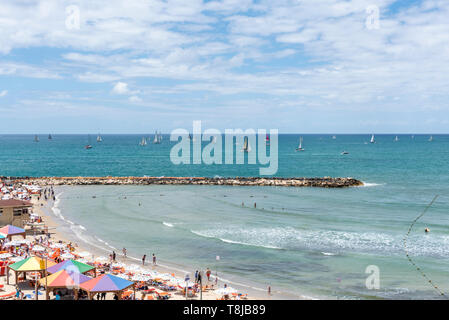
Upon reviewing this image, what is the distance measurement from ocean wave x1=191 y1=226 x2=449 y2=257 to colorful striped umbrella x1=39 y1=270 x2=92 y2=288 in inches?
674

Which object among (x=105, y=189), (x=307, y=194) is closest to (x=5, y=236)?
(x=105, y=189)

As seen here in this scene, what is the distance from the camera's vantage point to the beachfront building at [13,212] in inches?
1485

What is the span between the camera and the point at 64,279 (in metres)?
21.1

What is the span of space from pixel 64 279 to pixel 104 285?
2321 mm

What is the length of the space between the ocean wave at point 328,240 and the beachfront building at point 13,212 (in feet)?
54.3

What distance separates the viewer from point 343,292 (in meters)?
24.9

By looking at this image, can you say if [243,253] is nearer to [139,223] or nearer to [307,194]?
[139,223]

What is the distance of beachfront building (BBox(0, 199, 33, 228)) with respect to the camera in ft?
124

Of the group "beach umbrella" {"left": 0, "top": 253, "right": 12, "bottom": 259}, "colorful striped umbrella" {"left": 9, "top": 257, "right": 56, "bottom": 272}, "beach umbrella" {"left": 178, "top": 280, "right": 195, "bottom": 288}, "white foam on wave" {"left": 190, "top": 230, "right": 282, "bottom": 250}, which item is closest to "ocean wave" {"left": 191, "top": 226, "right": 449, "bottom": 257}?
"white foam on wave" {"left": 190, "top": 230, "right": 282, "bottom": 250}

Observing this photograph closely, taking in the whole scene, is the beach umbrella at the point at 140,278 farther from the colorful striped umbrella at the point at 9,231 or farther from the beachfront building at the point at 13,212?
the beachfront building at the point at 13,212

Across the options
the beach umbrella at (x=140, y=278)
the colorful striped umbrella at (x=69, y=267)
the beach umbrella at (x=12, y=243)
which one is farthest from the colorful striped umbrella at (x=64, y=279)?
the beach umbrella at (x=12, y=243)

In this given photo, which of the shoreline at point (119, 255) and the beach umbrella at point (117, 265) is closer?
the shoreline at point (119, 255)

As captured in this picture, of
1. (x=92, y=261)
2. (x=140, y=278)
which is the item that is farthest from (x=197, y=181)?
(x=140, y=278)
